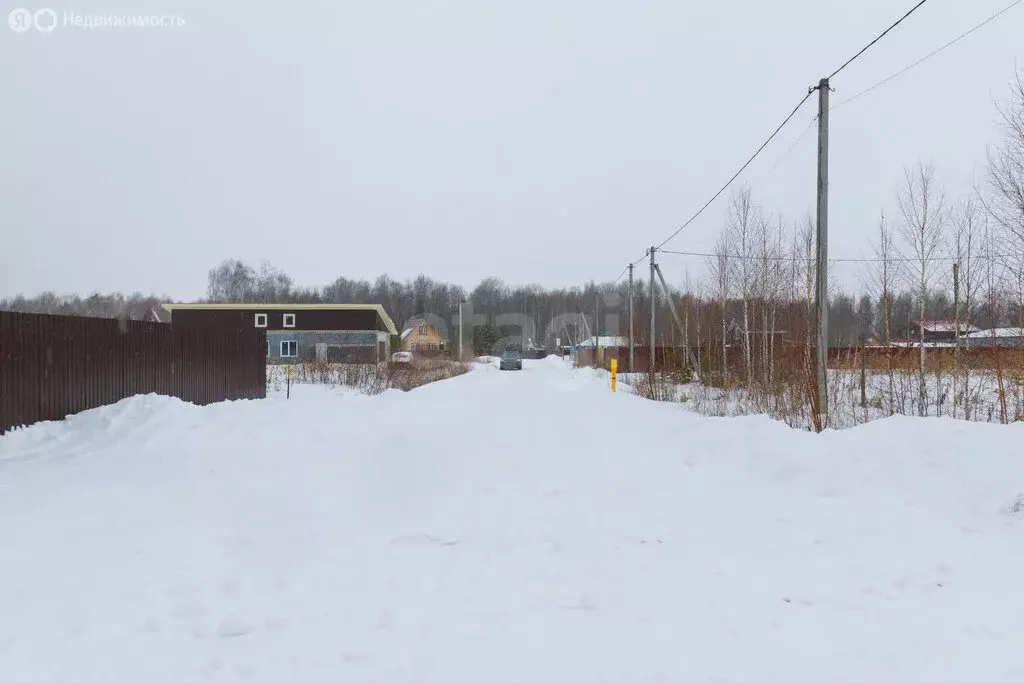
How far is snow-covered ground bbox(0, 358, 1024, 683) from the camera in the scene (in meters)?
2.97

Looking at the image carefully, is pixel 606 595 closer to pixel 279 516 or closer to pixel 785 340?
pixel 279 516

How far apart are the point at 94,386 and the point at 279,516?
658 cm

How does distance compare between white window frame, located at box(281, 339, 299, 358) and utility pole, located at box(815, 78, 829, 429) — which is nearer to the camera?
utility pole, located at box(815, 78, 829, 429)

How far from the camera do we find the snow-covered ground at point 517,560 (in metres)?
2.97

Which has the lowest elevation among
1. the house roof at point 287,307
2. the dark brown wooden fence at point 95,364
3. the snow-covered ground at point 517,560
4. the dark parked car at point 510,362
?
the dark parked car at point 510,362

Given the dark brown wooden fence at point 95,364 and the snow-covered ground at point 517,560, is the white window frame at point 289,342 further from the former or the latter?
the snow-covered ground at point 517,560

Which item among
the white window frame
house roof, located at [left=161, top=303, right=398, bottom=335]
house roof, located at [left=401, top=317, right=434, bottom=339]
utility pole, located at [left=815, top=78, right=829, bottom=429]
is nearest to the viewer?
utility pole, located at [left=815, top=78, right=829, bottom=429]

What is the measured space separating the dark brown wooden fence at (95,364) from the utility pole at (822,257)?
38.6 feet

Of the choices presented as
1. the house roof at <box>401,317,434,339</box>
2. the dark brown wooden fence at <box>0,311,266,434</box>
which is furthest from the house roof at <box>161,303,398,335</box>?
the dark brown wooden fence at <box>0,311,266,434</box>

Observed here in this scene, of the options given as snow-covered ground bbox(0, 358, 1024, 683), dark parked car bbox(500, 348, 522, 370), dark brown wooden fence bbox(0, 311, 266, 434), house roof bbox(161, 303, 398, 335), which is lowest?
dark parked car bbox(500, 348, 522, 370)

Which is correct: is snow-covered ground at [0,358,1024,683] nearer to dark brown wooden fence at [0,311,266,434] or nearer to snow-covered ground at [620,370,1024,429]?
dark brown wooden fence at [0,311,266,434]

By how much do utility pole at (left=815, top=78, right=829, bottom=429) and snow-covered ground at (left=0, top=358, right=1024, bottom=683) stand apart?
1892mm

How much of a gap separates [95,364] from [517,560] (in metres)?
8.95

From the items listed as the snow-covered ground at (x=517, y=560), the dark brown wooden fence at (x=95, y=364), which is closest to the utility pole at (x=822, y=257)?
the snow-covered ground at (x=517, y=560)
